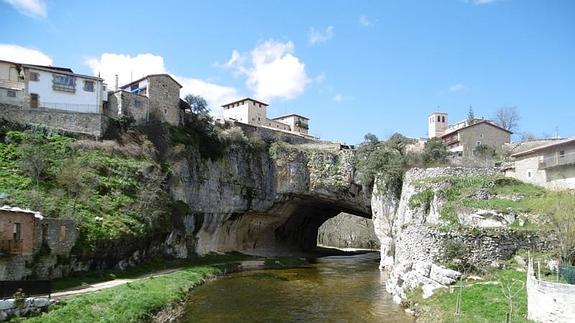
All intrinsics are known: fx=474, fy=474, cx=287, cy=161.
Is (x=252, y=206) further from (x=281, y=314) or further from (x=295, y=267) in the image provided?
(x=281, y=314)

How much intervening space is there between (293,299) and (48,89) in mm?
30234

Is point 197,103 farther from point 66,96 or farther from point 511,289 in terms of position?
point 511,289

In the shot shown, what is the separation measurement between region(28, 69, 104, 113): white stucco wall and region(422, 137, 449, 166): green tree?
31.9m

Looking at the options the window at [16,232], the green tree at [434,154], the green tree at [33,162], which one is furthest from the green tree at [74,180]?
the green tree at [434,154]

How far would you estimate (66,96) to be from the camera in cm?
4369

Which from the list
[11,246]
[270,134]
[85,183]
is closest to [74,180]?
[85,183]

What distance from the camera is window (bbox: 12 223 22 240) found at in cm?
2309

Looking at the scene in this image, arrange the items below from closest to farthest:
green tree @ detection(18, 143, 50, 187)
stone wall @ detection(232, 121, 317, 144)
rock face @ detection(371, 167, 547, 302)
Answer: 1. rock face @ detection(371, 167, 547, 302)
2. green tree @ detection(18, 143, 50, 187)
3. stone wall @ detection(232, 121, 317, 144)

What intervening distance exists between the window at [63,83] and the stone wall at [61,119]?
3.48 m

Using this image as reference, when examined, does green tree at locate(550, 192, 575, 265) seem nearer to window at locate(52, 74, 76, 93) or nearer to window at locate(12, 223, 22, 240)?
window at locate(12, 223, 22, 240)

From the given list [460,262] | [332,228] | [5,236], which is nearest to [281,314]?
[460,262]

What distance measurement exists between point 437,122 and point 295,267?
43252 millimetres

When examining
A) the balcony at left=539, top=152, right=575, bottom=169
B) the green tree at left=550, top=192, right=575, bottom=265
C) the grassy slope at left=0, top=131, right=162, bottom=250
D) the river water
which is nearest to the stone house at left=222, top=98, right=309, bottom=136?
the grassy slope at left=0, top=131, right=162, bottom=250

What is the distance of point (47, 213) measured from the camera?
28.1m
